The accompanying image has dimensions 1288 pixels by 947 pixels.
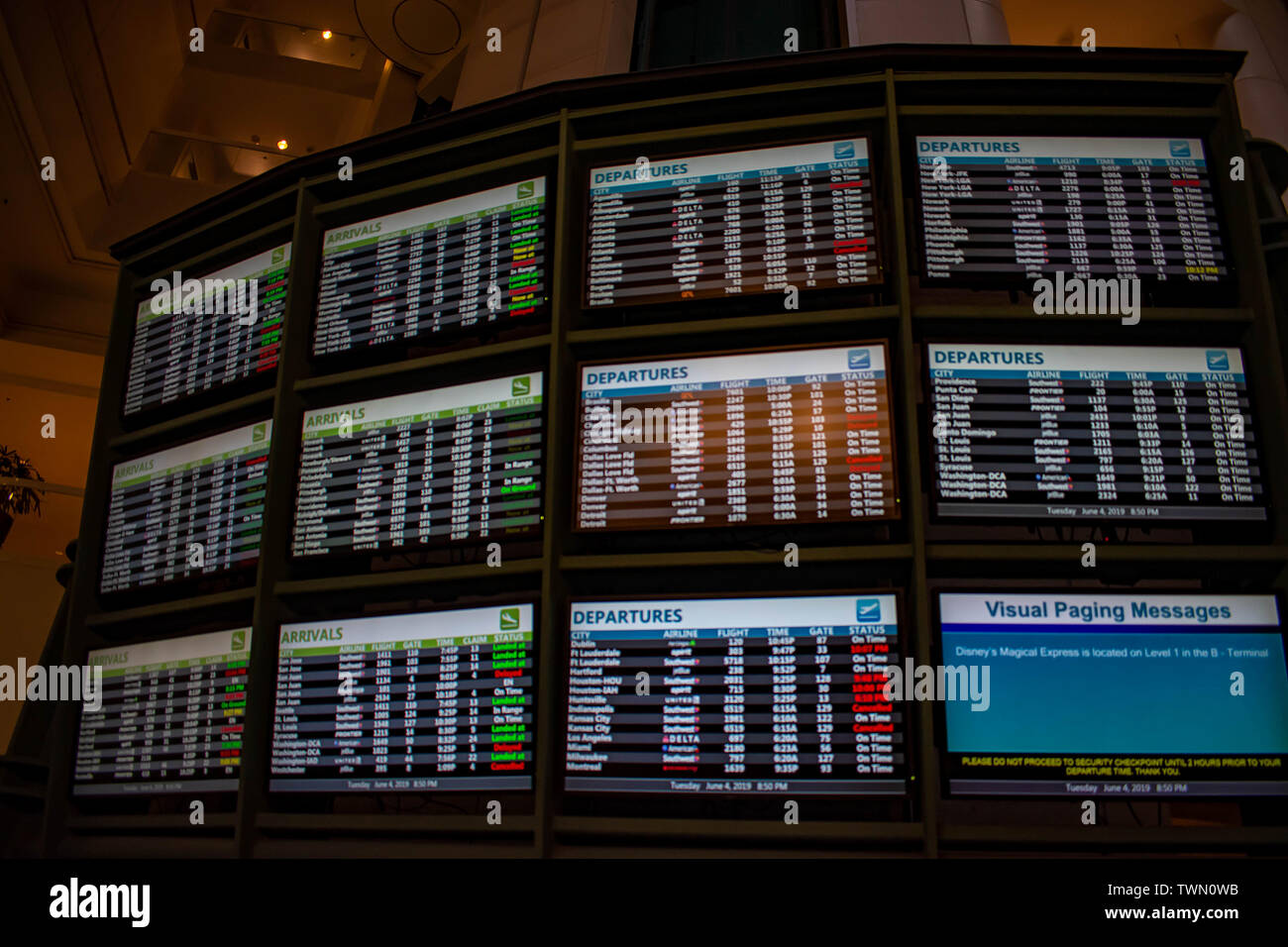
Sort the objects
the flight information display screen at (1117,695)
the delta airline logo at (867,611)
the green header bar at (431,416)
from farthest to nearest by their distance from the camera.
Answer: the green header bar at (431,416)
the delta airline logo at (867,611)
the flight information display screen at (1117,695)

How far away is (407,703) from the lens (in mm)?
2949

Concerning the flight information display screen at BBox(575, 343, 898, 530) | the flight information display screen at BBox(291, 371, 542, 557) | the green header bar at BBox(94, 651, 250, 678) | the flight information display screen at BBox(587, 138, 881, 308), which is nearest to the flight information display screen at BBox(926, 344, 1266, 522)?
the flight information display screen at BBox(575, 343, 898, 530)

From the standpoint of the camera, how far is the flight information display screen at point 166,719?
10.5ft

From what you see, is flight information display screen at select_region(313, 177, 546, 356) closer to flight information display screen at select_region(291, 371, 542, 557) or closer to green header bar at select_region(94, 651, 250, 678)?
flight information display screen at select_region(291, 371, 542, 557)

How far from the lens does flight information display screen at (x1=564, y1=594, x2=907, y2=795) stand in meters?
2.59

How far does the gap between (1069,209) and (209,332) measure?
11.3 ft

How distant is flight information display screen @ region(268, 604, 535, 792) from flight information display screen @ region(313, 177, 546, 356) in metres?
1.11

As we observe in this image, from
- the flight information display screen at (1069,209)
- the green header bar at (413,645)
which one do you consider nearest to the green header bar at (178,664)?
the green header bar at (413,645)

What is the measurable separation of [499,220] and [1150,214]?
2.30 m

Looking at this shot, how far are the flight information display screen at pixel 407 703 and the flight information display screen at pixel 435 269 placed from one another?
3.64 feet

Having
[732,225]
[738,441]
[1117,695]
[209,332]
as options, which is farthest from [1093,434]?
[209,332]

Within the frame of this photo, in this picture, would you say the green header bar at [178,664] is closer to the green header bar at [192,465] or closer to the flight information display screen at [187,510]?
the flight information display screen at [187,510]

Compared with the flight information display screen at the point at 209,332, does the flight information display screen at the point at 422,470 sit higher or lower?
lower

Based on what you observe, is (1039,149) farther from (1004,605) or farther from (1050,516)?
(1004,605)
